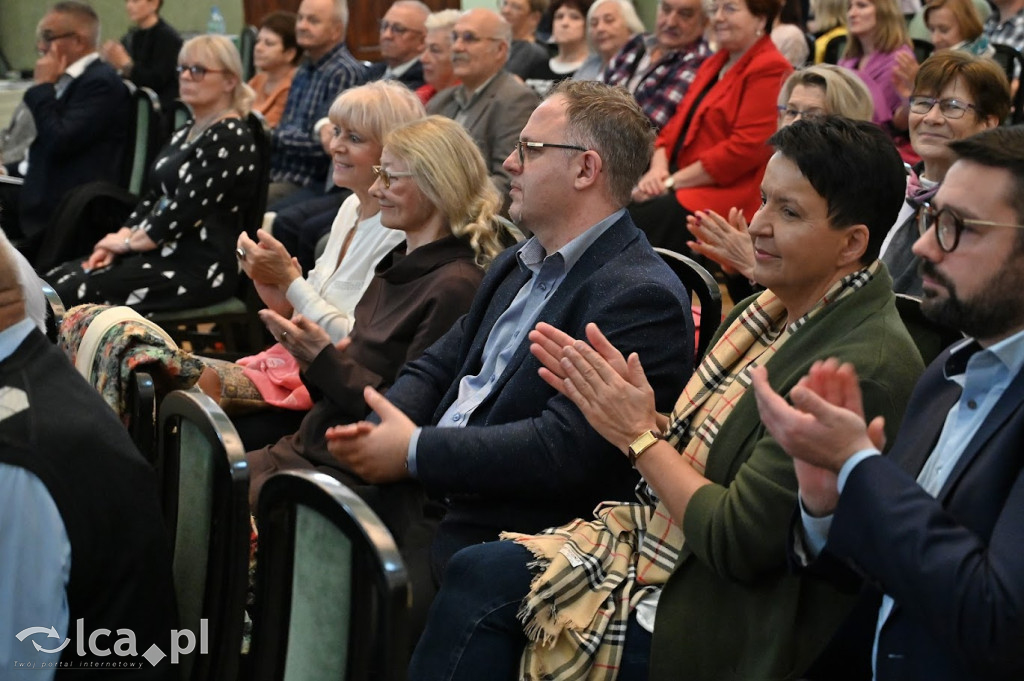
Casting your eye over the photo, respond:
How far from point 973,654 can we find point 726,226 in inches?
59.0

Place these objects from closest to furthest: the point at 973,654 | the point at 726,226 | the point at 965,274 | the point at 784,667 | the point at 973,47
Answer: the point at 973,654, the point at 965,274, the point at 784,667, the point at 726,226, the point at 973,47

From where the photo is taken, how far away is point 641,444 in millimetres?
1677

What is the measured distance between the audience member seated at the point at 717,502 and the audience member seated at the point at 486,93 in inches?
105

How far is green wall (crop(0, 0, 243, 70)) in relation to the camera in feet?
30.3

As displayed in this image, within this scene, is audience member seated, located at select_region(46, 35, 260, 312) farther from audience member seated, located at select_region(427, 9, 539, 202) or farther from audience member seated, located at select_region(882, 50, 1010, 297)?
audience member seated, located at select_region(882, 50, 1010, 297)

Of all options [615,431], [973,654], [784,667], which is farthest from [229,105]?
[973,654]

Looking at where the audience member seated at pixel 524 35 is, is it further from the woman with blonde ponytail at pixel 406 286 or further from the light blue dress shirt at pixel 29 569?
the light blue dress shirt at pixel 29 569

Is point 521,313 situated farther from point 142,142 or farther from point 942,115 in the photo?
point 142,142

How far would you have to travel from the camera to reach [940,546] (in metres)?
1.25

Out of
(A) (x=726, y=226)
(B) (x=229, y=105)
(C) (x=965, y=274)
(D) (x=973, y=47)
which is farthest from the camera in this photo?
(D) (x=973, y=47)

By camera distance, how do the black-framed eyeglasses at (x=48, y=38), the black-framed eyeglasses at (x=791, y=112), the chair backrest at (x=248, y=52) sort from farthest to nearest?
the chair backrest at (x=248, y=52) → the black-framed eyeglasses at (x=48, y=38) → the black-framed eyeglasses at (x=791, y=112)

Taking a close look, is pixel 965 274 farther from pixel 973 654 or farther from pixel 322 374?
pixel 322 374

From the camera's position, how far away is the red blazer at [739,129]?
4125mm

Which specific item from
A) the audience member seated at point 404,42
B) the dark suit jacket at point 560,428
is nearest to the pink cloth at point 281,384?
the dark suit jacket at point 560,428
